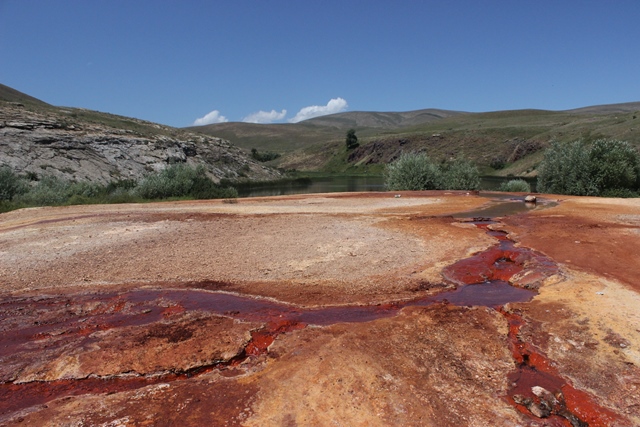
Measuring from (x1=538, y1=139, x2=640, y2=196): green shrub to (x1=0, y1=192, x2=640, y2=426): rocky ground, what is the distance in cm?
1721

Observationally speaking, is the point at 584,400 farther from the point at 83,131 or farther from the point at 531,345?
the point at 83,131

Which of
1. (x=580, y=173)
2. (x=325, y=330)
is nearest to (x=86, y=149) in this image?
(x=580, y=173)

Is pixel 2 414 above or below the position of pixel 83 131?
below

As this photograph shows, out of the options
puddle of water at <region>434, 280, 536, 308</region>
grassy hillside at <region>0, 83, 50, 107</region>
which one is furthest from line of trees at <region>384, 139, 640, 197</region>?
grassy hillside at <region>0, 83, 50, 107</region>

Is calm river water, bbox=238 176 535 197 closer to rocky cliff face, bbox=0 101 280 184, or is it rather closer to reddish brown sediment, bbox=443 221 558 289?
rocky cliff face, bbox=0 101 280 184

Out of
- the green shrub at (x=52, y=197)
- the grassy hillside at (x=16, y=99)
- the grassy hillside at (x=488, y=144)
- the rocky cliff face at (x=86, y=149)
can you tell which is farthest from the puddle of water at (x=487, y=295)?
the grassy hillside at (x=16, y=99)

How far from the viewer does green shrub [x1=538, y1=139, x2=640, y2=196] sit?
2569 centimetres

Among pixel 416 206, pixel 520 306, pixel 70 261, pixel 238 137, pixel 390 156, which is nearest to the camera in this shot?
pixel 520 306

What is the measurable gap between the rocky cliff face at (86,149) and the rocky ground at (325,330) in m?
36.4

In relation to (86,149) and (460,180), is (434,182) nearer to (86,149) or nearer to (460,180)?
(460,180)

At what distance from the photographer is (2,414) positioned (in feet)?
13.2

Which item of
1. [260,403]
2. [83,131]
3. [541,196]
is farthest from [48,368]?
[83,131]

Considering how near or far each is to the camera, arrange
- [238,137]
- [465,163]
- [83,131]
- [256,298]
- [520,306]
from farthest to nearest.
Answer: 1. [238,137]
2. [83,131]
3. [465,163]
4. [256,298]
5. [520,306]

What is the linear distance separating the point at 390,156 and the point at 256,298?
93.1 m
